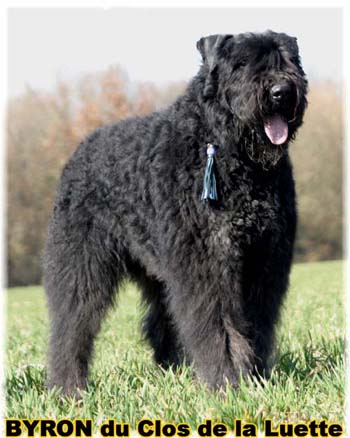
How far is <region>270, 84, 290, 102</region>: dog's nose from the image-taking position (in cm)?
411

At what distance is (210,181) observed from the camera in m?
4.43

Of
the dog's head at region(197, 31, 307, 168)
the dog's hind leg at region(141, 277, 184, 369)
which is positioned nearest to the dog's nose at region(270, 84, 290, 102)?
the dog's head at region(197, 31, 307, 168)

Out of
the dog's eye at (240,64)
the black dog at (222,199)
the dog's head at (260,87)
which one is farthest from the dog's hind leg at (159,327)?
the dog's eye at (240,64)

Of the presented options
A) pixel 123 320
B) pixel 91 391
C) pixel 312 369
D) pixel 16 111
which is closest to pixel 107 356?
pixel 91 391

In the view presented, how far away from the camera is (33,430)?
159 inches

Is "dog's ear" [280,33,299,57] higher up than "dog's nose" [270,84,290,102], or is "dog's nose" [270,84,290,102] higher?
"dog's ear" [280,33,299,57]

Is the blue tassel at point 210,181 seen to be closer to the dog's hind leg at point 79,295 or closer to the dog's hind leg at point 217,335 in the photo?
the dog's hind leg at point 217,335

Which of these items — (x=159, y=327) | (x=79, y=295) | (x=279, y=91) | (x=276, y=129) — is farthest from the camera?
(x=159, y=327)

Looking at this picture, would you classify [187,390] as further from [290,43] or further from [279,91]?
[290,43]

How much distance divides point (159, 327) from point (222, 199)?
183 cm

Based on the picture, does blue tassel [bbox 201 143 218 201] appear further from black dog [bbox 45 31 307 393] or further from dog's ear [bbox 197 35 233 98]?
dog's ear [bbox 197 35 233 98]

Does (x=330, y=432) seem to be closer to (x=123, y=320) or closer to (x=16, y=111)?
(x=123, y=320)

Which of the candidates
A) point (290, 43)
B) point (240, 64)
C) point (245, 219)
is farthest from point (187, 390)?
point (290, 43)

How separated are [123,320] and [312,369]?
4.90m
